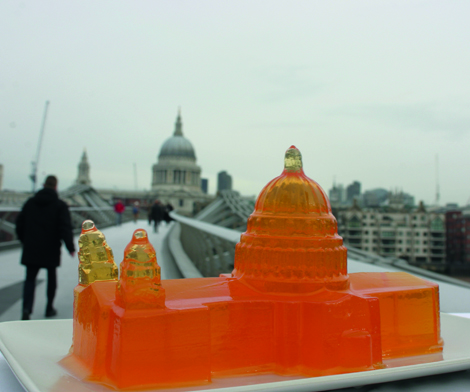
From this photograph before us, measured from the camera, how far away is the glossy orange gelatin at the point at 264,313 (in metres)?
1.38

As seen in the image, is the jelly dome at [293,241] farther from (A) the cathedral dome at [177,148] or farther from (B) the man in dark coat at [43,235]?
(A) the cathedral dome at [177,148]

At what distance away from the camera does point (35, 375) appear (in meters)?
1.35

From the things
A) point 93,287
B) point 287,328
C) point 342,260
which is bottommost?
point 287,328

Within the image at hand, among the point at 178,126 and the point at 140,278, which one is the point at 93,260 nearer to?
the point at 140,278

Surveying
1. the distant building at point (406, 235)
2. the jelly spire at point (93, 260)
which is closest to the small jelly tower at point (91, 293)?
the jelly spire at point (93, 260)

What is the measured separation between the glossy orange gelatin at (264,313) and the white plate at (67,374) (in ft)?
0.23

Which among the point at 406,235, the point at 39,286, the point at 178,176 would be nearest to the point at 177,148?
the point at 178,176

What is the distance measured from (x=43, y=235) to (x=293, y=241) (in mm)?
4123

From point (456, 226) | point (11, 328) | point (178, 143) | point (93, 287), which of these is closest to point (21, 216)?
point (11, 328)

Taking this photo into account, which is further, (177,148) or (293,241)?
(177,148)

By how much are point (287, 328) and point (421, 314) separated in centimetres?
64

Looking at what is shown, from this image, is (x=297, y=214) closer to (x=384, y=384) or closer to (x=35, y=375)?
(x=384, y=384)

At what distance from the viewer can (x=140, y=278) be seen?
1.39 metres

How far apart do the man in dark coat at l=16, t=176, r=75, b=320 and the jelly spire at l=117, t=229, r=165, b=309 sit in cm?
396
